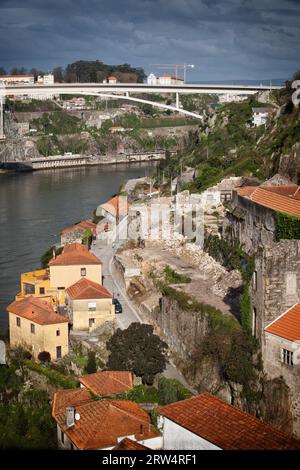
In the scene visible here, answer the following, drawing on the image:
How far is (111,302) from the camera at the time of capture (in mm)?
9320

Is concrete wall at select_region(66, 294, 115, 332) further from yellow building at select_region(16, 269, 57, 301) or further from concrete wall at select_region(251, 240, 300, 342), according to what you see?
concrete wall at select_region(251, 240, 300, 342)

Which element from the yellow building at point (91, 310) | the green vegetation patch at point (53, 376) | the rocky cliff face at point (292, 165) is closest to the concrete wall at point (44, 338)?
the green vegetation patch at point (53, 376)

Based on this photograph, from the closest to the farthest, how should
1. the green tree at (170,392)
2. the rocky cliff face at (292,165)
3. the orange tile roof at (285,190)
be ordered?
the green tree at (170,392), the orange tile roof at (285,190), the rocky cliff face at (292,165)

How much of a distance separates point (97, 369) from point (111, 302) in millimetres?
1350

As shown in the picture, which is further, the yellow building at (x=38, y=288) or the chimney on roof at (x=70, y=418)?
the yellow building at (x=38, y=288)

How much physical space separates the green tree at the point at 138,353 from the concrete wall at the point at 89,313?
3.94 feet

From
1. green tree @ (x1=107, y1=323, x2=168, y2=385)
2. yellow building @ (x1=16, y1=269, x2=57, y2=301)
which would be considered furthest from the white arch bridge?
green tree @ (x1=107, y1=323, x2=168, y2=385)

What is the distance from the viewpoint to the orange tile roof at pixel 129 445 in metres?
5.16

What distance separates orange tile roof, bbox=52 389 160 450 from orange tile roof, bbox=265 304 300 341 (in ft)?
3.96

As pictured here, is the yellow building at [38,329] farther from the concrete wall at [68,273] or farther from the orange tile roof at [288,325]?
the orange tile roof at [288,325]

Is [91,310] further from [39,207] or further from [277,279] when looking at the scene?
[39,207]

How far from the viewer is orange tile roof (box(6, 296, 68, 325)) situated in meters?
8.87
